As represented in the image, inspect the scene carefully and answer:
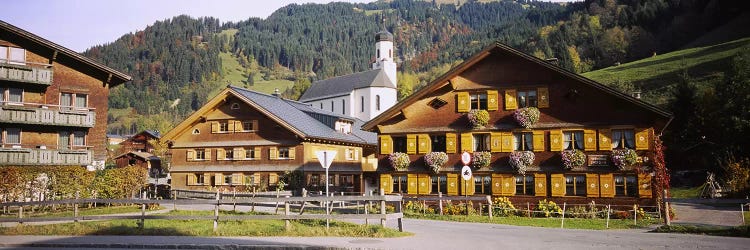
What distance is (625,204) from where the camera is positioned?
30.6m

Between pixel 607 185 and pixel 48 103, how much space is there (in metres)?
36.7

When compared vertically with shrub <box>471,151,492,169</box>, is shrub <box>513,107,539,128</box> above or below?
above

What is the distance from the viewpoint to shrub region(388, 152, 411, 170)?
35541mm

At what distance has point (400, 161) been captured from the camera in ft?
117

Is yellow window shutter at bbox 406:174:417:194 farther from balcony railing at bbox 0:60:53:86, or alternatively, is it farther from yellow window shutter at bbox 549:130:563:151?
balcony railing at bbox 0:60:53:86

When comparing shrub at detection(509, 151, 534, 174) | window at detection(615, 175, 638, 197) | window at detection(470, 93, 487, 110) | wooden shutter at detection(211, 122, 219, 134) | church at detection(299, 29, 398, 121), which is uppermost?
church at detection(299, 29, 398, 121)

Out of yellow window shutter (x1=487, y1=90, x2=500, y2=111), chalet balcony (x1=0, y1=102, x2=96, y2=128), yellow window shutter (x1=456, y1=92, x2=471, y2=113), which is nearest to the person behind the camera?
yellow window shutter (x1=487, y1=90, x2=500, y2=111)

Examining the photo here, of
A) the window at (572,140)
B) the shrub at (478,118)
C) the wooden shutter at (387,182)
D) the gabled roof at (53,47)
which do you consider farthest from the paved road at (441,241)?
the gabled roof at (53,47)

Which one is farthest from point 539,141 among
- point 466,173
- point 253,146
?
point 253,146

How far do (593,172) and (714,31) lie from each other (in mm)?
112332

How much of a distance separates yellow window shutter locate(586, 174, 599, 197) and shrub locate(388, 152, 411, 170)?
1003cm

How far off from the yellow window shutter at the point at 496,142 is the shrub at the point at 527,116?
Result: 1486 millimetres

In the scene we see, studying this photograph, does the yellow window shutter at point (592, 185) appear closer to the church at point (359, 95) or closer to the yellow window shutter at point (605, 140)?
the yellow window shutter at point (605, 140)

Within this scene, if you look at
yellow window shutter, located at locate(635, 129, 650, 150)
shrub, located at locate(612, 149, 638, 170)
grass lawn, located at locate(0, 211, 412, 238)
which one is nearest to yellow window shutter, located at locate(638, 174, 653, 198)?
shrub, located at locate(612, 149, 638, 170)
